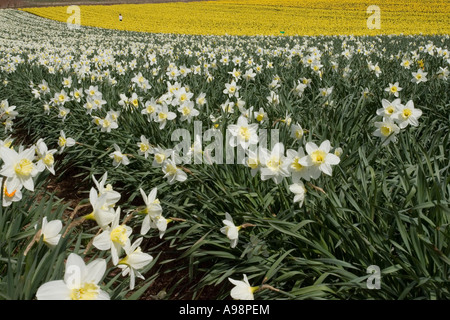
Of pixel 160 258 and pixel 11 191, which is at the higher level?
pixel 11 191

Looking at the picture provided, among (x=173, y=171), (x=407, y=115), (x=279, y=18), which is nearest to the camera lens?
(x=173, y=171)

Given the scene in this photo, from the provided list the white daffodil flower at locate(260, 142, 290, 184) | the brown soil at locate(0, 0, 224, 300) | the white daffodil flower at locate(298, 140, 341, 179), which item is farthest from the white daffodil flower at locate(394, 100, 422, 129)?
the brown soil at locate(0, 0, 224, 300)

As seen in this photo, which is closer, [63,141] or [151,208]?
[151,208]

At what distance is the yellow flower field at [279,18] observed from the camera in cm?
2239

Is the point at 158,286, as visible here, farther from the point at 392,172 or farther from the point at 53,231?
the point at 392,172

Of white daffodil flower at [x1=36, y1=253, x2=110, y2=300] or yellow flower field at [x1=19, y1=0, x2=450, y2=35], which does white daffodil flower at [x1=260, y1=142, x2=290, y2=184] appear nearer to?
white daffodil flower at [x1=36, y1=253, x2=110, y2=300]

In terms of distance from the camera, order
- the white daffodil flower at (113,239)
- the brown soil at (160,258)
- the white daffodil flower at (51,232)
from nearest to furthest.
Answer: the white daffodil flower at (113,239) < the white daffodil flower at (51,232) < the brown soil at (160,258)

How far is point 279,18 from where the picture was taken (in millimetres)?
27375

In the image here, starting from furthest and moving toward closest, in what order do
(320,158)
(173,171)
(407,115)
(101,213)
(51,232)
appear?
(407,115) < (173,171) < (320,158) < (51,232) < (101,213)

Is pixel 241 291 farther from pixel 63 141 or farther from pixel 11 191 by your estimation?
pixel 63 141

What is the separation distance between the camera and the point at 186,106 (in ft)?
9.68

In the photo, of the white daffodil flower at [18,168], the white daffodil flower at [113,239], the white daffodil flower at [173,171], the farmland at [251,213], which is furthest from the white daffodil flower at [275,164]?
the white daffodil flower at [18,168]

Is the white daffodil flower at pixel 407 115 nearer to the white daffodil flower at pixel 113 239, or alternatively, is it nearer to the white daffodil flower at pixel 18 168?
the white daffodil flower at pixel 113 239

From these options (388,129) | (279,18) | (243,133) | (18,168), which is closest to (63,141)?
(18,168)
